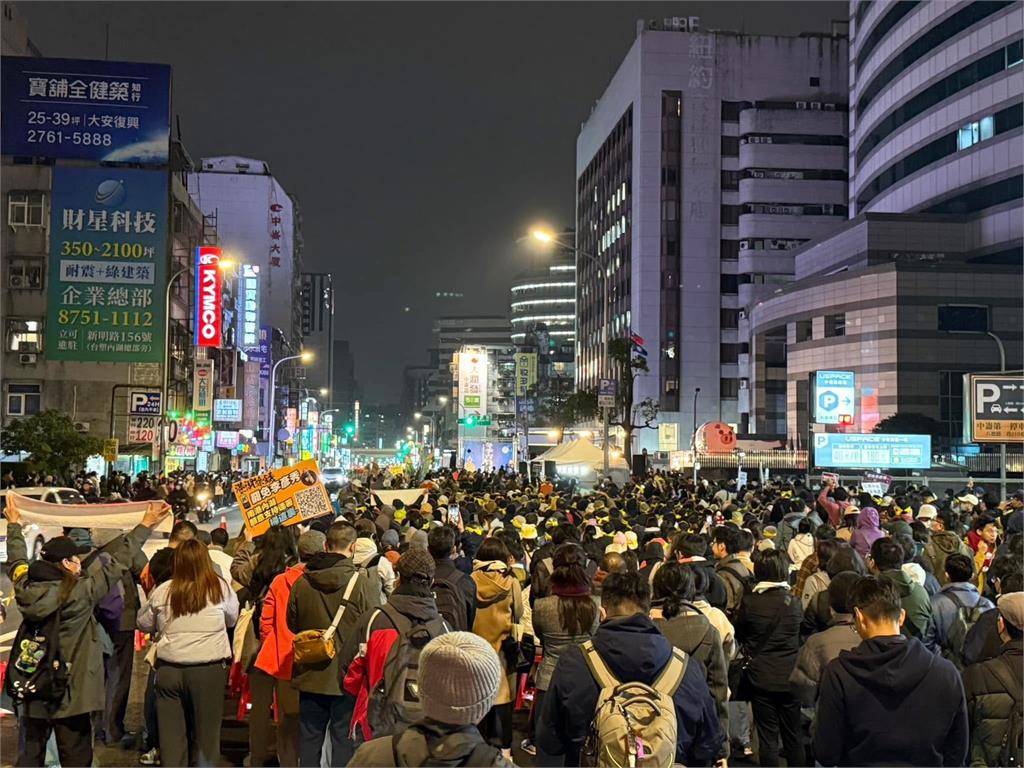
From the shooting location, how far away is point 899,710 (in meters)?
4.80

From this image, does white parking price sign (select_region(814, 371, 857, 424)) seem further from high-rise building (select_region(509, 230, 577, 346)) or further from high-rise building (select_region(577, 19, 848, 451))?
high-rise building (select_region(509, 230, 577, 346))

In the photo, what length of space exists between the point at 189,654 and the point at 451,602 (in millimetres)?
1876

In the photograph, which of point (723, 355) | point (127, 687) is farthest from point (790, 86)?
point (127, 687)

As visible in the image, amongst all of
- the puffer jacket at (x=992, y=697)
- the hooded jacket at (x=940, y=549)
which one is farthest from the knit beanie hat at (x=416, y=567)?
the hooded jacket at (x=940, y=549)

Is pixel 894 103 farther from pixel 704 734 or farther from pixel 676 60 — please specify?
pixel 704 734

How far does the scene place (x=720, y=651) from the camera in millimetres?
6383

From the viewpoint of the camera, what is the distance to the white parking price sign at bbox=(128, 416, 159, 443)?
43.0m

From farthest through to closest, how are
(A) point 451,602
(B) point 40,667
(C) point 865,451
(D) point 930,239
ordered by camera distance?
(D) point 930,239
(C) point 865,451
(A) point 451,602
(B) point 40,667

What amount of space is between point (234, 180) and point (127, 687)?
123 metres

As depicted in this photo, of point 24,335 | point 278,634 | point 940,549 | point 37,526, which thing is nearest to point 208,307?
point 24,335

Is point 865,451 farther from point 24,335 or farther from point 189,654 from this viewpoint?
point 24,335

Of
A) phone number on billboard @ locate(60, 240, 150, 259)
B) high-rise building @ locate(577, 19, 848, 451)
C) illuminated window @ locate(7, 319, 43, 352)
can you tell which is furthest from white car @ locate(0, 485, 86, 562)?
high-rise building @ locate(577, 19, 848, 451)

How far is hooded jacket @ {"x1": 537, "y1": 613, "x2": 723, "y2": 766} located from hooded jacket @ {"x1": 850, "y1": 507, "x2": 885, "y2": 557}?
25.3 feet

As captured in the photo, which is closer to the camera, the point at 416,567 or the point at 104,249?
the point at 416,567
